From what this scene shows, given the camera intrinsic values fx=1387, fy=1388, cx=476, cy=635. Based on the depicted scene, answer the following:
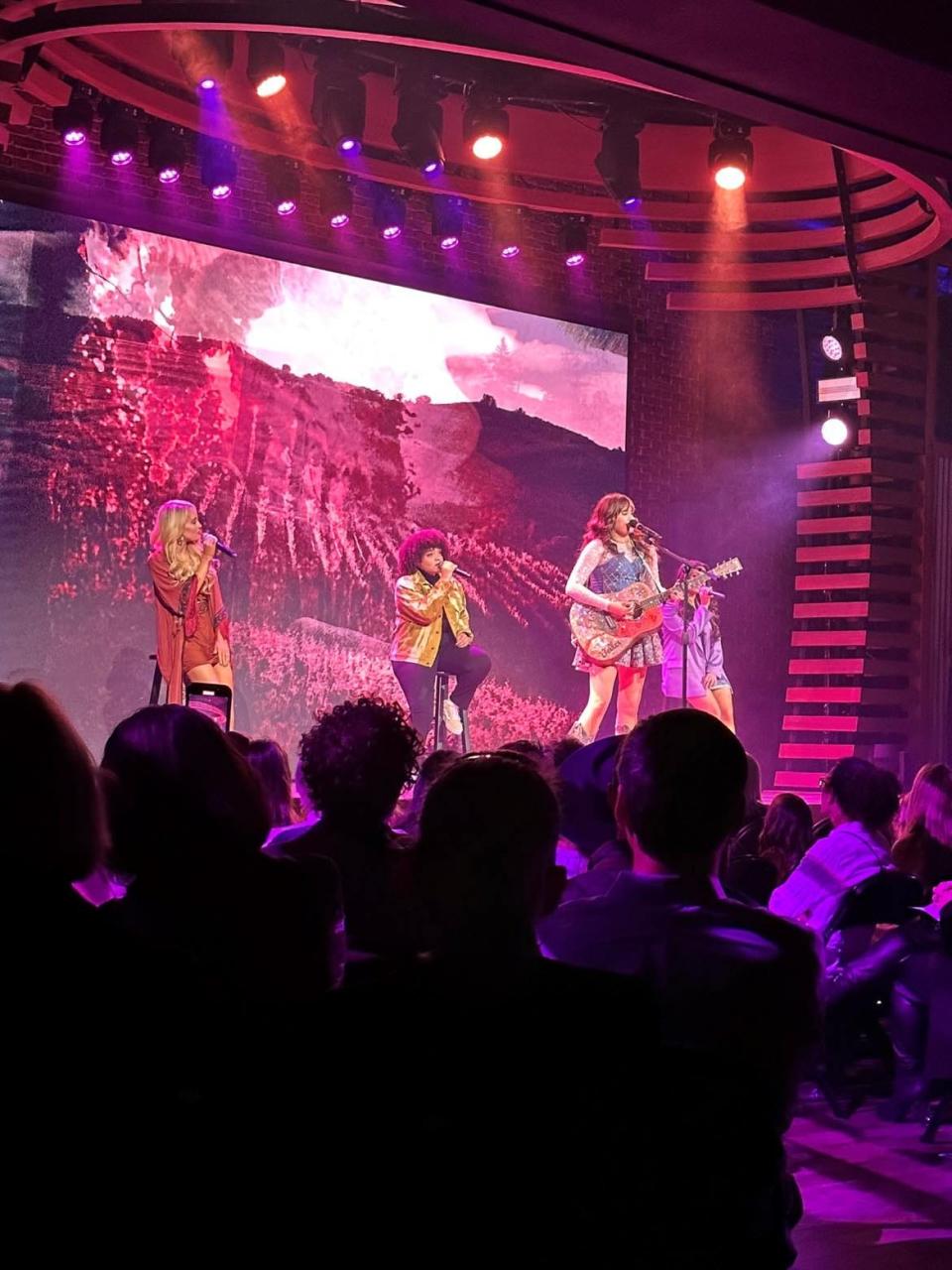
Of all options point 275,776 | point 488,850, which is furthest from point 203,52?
point 488,850

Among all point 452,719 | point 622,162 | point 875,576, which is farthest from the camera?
point 875,576

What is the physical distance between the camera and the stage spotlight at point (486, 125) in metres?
8.74

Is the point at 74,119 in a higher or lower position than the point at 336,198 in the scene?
lower

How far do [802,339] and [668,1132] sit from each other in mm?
11250

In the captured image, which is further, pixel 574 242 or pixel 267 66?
pixel 574 242

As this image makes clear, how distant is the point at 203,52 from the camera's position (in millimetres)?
8727

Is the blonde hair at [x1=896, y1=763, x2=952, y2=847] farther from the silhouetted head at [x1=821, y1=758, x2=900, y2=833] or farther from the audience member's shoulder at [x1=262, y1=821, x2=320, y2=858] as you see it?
the audience member's shoulder at [x1=262, y1=821, x2=320, y2=858]

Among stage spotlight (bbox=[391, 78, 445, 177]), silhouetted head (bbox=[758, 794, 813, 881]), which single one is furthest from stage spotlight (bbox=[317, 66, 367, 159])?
silhouetted head (bbox=[758, 794, 813, 881])

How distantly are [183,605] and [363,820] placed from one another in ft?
21.1

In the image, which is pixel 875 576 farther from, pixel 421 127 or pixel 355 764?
pixel 355 764

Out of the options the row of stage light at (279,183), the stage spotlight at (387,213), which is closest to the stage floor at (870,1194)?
the row of stage light at (279,183)

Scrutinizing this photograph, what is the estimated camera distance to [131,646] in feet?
29.2

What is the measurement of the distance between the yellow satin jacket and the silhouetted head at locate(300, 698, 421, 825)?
23.1 feet

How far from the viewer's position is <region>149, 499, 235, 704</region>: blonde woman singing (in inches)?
348
